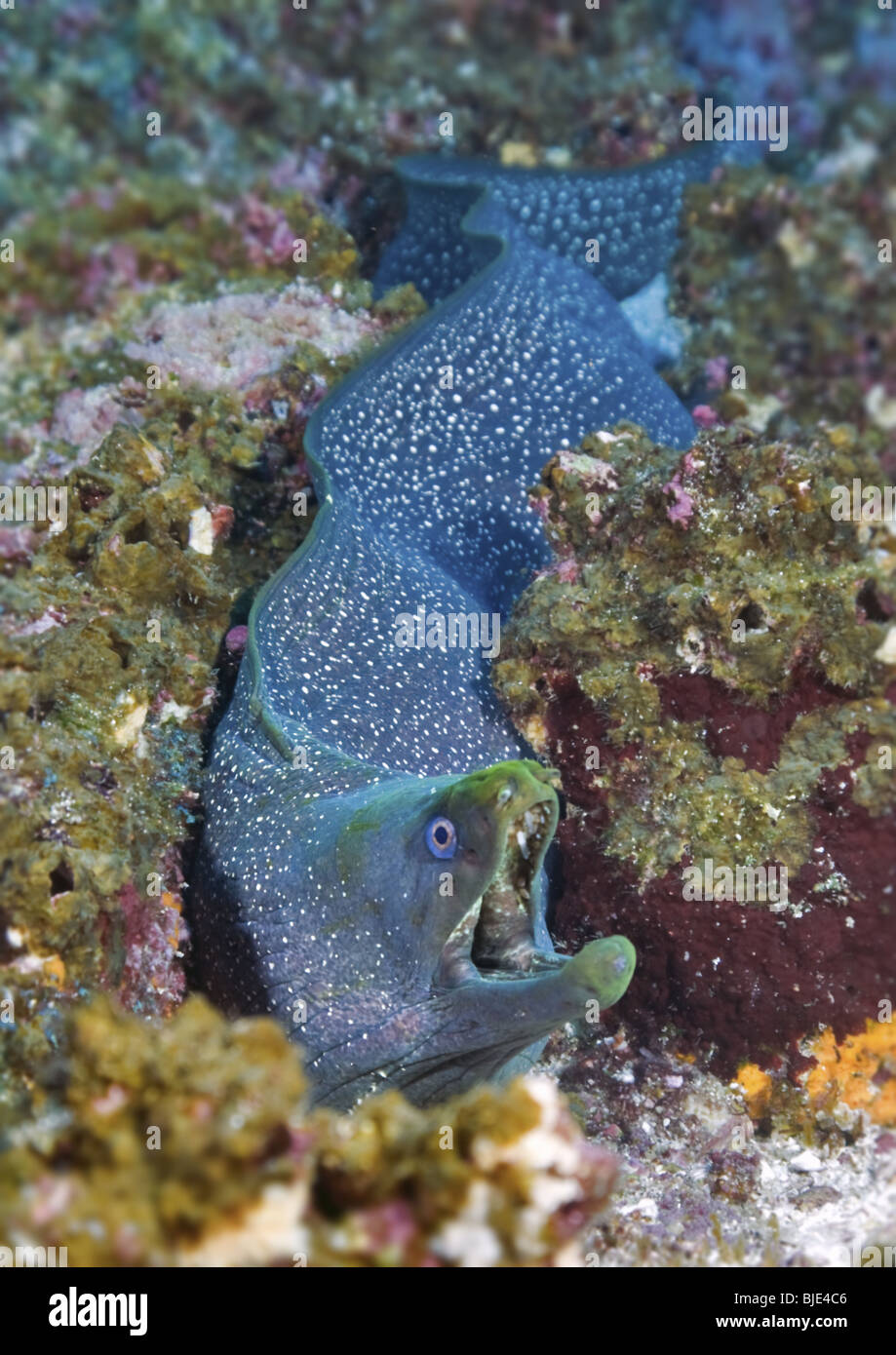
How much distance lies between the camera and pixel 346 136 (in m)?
7.90

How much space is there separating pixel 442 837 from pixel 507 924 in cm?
42

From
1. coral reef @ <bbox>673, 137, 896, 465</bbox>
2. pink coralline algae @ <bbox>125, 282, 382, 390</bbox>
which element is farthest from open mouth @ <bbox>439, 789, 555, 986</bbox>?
coral reef @ <bbox>673, 137, 896, 465</bbox>

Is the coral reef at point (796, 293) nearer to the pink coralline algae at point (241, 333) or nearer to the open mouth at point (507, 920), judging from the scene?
the pink coralline algae at point (241, 333)

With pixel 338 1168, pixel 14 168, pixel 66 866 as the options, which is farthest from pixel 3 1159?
pixel 14 168

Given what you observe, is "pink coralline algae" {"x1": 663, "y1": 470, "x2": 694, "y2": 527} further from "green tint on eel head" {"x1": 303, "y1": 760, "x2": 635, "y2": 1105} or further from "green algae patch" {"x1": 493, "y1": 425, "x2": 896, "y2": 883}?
"green tint on eel head" {"x1": 303, "y1": 760, "x2": 635, "y2": 1105}

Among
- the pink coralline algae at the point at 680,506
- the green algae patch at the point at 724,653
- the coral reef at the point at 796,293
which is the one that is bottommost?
the green algae patch at the point at 724,653

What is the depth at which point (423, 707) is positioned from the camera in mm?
3473

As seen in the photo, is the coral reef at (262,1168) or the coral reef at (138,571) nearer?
the coral reef at (262,1168)

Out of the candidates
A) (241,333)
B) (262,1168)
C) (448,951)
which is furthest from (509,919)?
(241,333)

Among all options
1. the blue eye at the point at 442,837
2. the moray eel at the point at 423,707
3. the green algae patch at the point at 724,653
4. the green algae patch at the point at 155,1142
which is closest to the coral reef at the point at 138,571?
the moray eel at the point at 423,707

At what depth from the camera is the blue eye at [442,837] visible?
2.34 m

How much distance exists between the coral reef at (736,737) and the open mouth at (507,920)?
2.81 ft

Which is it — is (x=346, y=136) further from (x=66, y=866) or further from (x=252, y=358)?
(x=66, y=866)

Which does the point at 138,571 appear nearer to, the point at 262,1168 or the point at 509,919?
the point at 509,919
